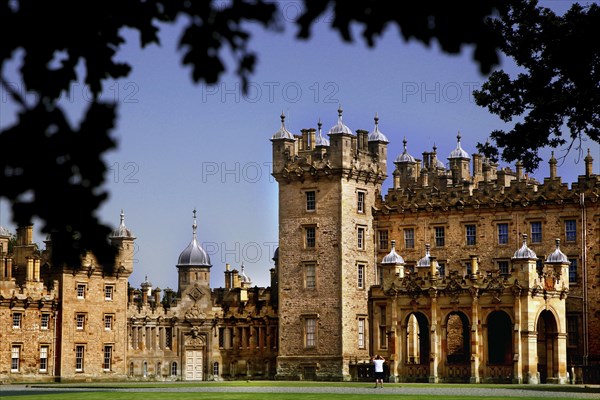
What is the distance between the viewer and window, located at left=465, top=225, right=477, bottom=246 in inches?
2958

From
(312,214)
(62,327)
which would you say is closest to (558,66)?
(312,214)

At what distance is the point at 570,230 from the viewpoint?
2822 inches

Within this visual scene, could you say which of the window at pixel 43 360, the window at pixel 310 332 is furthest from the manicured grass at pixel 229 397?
the window at pixel 310 332

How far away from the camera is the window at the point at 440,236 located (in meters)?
76.3

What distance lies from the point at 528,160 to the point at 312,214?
106ft

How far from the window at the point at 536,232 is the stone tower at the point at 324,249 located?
9433 mm

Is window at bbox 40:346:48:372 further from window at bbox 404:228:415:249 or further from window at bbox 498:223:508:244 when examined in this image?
window at bbox 498:223:508:244

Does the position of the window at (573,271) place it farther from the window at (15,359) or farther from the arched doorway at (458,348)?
the window at (15,359)

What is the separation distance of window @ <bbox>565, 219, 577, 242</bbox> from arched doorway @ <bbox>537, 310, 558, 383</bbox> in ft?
15.1

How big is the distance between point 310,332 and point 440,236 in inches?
374

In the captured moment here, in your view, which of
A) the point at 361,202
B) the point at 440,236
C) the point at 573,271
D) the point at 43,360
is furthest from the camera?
the point at 440,236

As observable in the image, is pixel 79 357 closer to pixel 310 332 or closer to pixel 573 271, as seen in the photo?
pixel 310 332

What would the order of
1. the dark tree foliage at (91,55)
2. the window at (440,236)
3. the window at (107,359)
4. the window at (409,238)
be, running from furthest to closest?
the window at (409,238) → the window at (440,236) → the window at (107,359) → the dark tree foliage at (91,55)

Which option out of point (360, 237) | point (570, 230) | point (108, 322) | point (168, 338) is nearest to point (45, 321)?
point (108, 322)
